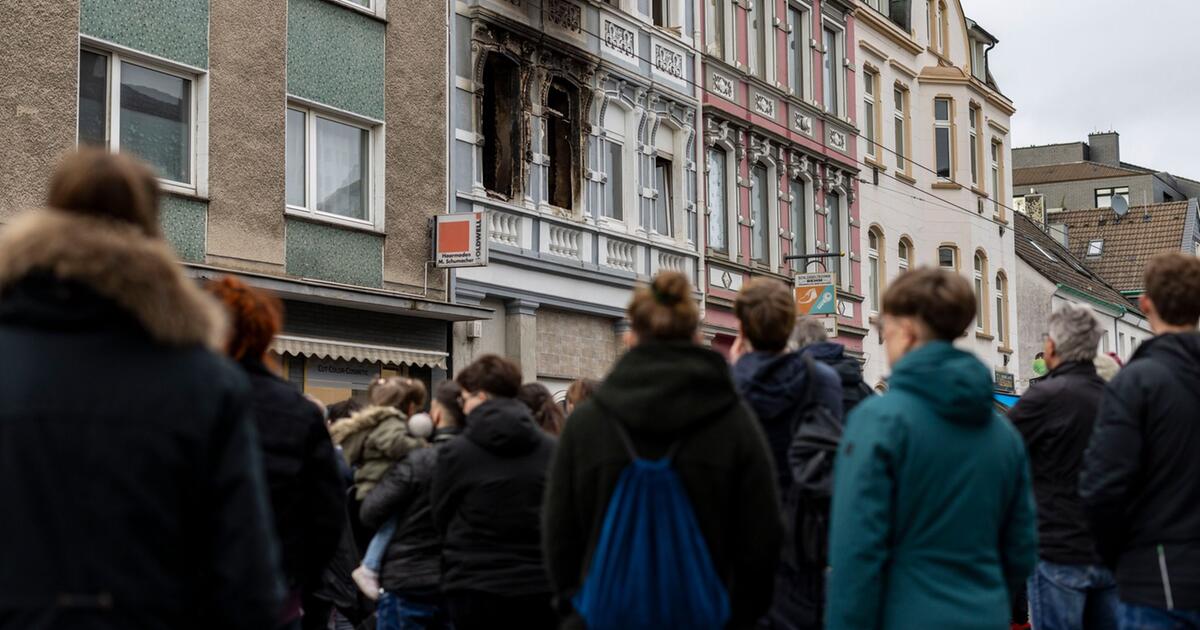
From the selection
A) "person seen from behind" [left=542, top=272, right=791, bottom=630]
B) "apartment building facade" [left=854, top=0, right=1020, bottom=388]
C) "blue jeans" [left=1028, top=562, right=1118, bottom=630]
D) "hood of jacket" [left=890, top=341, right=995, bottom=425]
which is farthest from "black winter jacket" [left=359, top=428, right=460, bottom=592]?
"apartment building facade" [left=854, top=0, right=1020, bottom=388]

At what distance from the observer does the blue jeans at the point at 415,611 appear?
28.2ft

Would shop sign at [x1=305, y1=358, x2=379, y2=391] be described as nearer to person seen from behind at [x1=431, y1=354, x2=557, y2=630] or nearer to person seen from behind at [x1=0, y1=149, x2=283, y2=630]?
person seen from behind at [x1=431, y1=354, x2=557, y2=630]

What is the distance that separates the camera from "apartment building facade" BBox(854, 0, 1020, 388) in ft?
122

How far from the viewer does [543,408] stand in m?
9.03

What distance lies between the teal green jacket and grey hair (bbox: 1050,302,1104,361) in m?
2.86

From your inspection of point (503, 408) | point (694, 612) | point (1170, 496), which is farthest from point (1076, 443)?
point (694, 612)

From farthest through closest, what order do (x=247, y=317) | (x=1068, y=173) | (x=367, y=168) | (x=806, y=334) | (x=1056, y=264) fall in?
(x=1068, y=173)
(x=1056, y=264)
(x=367, y=168)
(x=806, y=334)
(x=247, y=317)

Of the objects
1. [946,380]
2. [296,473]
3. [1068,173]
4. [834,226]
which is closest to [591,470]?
[946,380]

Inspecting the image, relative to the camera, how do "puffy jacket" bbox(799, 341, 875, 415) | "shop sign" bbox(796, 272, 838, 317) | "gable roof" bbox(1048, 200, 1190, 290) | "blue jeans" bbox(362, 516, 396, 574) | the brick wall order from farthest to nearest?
"gable roof" bbox(1048, 200, 1190, 290) → "shop sign" bbox(796, 272, 838, 317) → the brick wall → "blue jeans" bbox(362, 516, 396, 574) → "puffy jacket" bbox(799, 341, 875, 415)

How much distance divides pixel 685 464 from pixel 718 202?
2531 cm

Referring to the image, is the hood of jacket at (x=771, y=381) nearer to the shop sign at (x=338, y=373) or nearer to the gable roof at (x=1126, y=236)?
the shop sign at (x=338, y=373)

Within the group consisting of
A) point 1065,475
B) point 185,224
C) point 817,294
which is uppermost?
point 185,224

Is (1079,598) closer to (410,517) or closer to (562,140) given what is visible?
(410,517)

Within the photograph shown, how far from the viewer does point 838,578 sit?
17.1 feet
